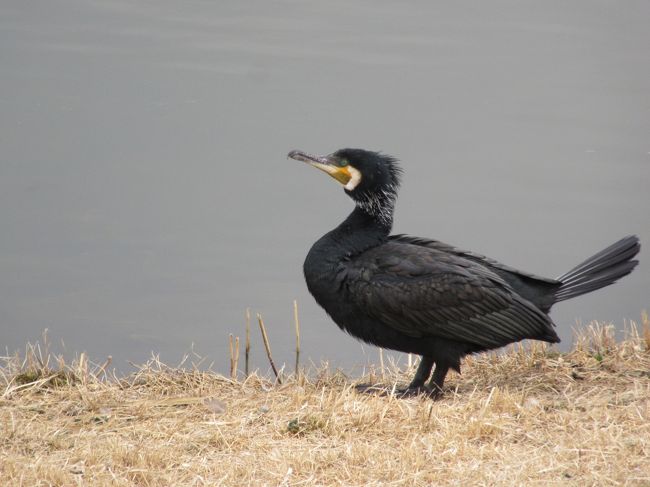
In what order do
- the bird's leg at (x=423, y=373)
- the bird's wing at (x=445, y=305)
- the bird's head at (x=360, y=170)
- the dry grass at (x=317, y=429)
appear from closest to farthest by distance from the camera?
the dry grass at (x=317, y=429) < the bird's wing at (x=445, y=305) < the bird's leg at (x=423, y=373) < the bird's head at (x=360, y=170)

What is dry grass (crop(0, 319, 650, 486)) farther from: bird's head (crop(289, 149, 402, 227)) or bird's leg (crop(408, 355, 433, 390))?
bird's head (crop(289, 149, 402, 227))

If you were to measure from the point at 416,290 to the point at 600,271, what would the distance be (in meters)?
1.30

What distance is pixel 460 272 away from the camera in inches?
232

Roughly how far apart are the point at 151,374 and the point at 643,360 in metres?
2.82

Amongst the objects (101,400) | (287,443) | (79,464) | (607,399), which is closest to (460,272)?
(607,399)

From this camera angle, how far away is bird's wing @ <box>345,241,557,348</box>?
19.0 ft

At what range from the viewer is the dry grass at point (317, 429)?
4.30 metres

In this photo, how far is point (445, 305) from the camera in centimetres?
581

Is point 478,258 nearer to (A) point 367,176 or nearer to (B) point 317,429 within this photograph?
(A) point 367,176

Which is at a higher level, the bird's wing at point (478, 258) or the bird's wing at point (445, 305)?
the bird's wing at point (478, 258)

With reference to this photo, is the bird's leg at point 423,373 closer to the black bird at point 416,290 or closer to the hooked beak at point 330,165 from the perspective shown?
the black bird at point 416,290

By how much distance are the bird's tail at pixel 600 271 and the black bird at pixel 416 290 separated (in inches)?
0.4

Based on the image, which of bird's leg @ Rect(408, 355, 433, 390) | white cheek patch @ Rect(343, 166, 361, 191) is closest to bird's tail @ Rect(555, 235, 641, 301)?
bird's leg @ Rect(408, 355, 433, 390)

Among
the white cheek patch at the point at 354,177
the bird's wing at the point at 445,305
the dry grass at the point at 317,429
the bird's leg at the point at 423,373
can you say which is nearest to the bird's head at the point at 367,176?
the white cheek patch at the point at 354,177
